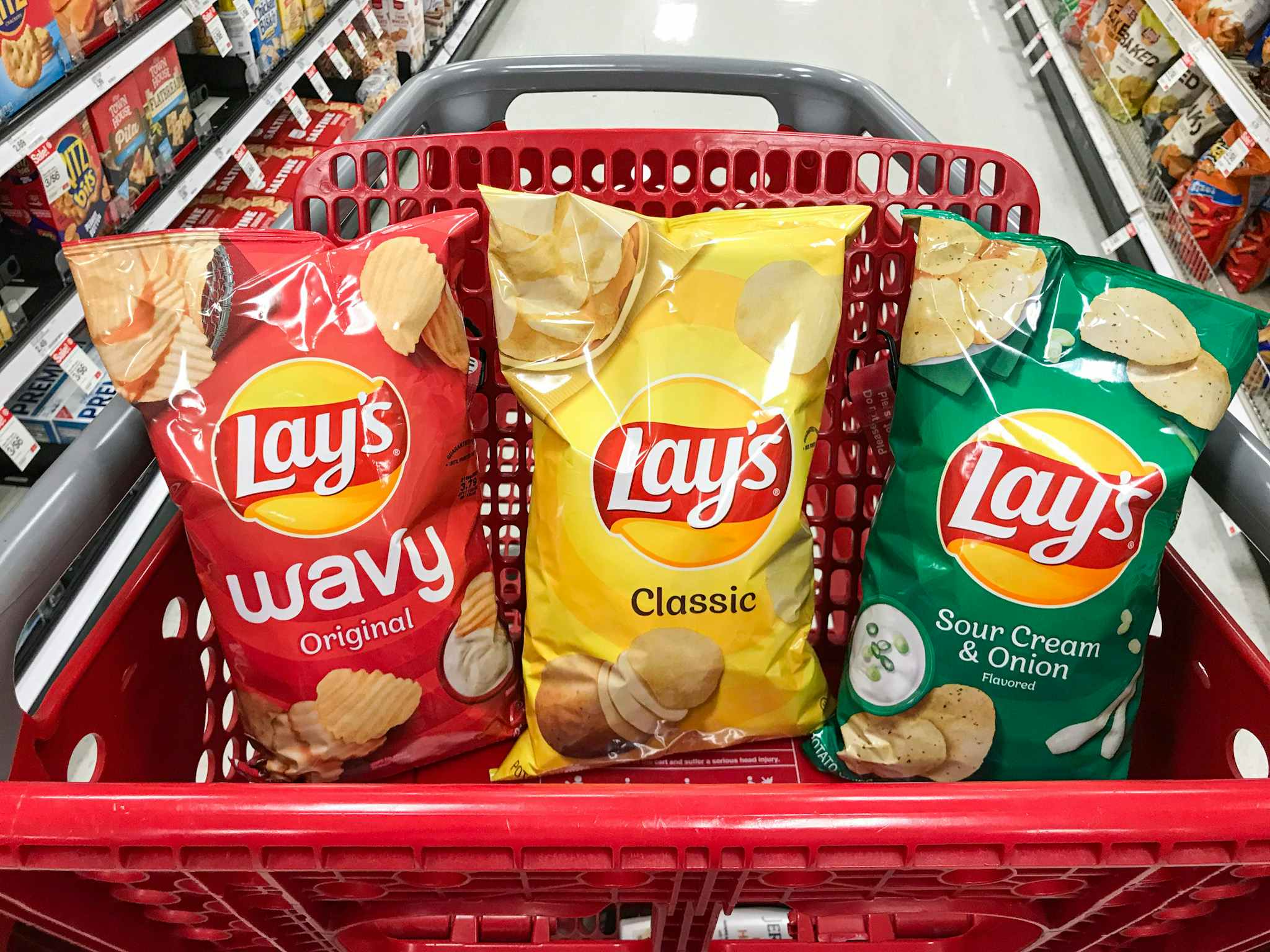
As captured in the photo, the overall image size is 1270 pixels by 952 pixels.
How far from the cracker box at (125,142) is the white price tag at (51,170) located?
15cm

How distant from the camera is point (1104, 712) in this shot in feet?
3.18

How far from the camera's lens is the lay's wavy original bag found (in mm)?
922

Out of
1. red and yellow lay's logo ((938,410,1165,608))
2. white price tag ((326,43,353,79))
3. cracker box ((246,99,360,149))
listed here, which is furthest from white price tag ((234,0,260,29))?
red and yellow lay's logo ((938,410,1165,608))

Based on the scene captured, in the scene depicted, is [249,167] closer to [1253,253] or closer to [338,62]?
[338,62]

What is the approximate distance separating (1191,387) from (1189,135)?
7.77 feet

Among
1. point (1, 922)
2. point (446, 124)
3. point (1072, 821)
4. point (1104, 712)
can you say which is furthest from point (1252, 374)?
point (1, 922)

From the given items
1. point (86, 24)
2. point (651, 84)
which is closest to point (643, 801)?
point (651, 84)

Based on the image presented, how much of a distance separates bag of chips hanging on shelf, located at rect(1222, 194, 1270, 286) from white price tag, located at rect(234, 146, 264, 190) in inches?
105

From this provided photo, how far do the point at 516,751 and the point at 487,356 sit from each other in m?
0.45

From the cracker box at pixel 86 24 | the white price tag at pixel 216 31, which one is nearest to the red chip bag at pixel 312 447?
the cracker box at pixel 86 24

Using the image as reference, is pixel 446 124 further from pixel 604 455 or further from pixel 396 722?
pixel 396 722

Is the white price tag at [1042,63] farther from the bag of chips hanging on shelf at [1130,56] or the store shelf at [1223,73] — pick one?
the store shelf at [1223,73]

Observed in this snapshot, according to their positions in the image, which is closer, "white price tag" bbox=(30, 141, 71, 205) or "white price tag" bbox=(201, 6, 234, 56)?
"white price tag" bbox=(30, 141, 71, 205)

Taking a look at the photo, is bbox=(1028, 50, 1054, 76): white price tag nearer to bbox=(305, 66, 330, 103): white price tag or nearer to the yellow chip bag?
bbox=(305, 66, 330, 103): white price tag
